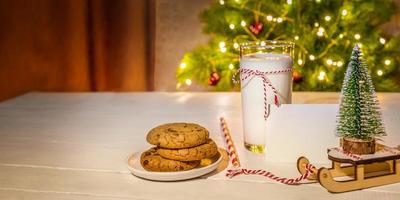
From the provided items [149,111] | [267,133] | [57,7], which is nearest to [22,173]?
[267,133]

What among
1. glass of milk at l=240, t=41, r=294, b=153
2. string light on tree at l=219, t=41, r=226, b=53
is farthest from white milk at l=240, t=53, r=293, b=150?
string light on tree at l=219, t=41, r=226, b=53

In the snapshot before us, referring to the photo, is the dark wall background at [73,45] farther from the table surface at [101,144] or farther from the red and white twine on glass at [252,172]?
the red and white twine on glass at [252,172]

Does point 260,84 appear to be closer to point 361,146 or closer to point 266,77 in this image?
point 266,77

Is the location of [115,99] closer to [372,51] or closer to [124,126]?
[124,126]

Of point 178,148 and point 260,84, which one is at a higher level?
point 260,84

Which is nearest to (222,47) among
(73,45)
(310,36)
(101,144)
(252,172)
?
(310,36)

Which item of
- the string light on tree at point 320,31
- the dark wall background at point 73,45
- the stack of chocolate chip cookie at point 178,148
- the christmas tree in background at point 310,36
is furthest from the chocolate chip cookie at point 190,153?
the dark wall background at point 73,45

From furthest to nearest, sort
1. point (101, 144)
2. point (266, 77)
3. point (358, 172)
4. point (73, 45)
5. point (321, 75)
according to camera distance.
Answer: point (73, 45) < point (321, 75) < point (101, 144) < point (266, 77) < point (358, 172)

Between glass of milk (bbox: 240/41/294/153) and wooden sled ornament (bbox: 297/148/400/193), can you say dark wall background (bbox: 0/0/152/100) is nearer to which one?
glass of milk (bbox: 240/41/294/153)
